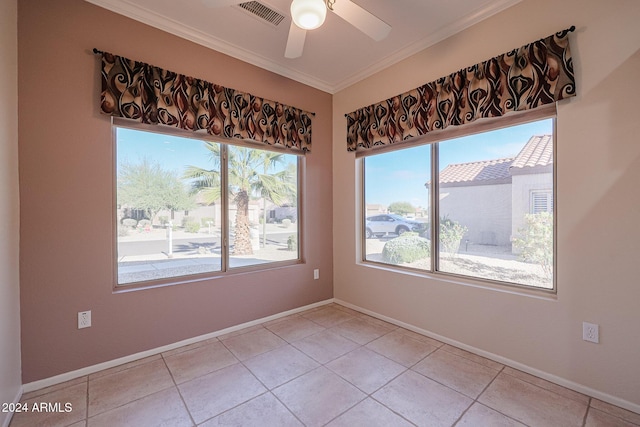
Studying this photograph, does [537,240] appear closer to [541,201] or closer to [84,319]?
[541,201]

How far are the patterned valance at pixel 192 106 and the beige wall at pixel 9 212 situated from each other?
454mm

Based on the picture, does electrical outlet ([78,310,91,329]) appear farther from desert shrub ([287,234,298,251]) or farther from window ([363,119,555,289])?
window ([363,119,555,289])

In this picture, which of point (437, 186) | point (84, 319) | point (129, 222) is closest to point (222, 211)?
point (129, 222)

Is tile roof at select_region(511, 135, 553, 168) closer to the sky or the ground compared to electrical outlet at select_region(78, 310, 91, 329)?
closer to the sky

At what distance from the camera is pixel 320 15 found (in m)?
1.59

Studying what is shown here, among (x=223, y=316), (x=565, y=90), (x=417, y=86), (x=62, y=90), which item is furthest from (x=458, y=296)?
(x=62, y=90)

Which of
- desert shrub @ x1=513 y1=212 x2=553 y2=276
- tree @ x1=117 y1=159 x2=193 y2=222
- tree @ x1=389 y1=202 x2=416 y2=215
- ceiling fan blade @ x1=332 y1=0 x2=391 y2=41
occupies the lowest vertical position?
desert shrub @ x1=513 y1=212 x2=553 y2=276

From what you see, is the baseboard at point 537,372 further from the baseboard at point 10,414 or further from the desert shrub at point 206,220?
the baseboard at point 10,414

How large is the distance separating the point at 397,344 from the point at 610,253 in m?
1.69

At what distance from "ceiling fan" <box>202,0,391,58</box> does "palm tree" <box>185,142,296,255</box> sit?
1.32 metres

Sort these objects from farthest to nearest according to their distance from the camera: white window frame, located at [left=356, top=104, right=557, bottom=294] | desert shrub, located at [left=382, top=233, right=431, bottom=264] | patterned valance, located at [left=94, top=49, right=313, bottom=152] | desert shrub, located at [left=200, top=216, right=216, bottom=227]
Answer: desert shrub, located at [left=382, top=233, right=431, bottom=264] → desert shrub, located at [left=200, top=216, right=216, bottom=227] → patterned valance, located at [left=94, top=49, right=313, bottom=152] → white window frame, located at [left=356, top=104, right=557, bottom=294]

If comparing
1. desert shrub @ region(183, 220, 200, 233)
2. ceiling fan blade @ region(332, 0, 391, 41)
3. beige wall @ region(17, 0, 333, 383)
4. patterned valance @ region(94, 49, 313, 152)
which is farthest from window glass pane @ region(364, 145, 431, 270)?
beige wall @ region(17, 0, 333, 383)

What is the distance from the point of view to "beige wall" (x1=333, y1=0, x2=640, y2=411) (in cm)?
167

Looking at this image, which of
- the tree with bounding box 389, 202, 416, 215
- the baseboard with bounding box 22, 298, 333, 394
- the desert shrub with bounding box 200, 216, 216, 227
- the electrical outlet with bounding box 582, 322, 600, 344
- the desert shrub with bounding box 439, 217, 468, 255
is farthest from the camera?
the tree with bounding box 389, 202, 416, 215
